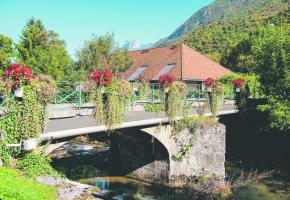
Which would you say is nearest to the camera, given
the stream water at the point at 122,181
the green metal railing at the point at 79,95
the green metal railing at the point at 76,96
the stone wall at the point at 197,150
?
the green metal railing at the point at 76,96

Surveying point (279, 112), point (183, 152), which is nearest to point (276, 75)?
point (279, 112)

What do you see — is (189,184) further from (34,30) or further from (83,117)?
(34,30)

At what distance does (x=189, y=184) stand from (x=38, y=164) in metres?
9.79

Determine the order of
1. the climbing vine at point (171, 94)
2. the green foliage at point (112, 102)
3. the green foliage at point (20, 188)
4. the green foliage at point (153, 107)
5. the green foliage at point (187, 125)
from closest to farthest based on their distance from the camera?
1. the green foliage at point (20, 188)
2. the green foliage at point (112, 102)
3. the climbing vine at point (171, 94)
4. the green foliage at point (153, 107)
5. the green foliage at point (187, 125)

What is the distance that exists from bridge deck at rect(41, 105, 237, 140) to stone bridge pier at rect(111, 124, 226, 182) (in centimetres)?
84

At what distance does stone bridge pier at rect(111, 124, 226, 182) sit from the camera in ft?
61.3

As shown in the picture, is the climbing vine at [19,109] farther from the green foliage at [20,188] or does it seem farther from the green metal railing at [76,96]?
the green foliage at [20,188]

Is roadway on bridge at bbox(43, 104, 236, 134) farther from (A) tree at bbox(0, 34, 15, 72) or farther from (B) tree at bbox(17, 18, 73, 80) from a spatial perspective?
(B) tree at bbox(17, 18, 73, 80)

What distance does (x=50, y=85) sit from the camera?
1126cm

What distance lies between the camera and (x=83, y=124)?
13562 millimetres

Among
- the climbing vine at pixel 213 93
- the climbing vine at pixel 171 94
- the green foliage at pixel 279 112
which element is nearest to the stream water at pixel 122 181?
the green foliage at pixel 279 112

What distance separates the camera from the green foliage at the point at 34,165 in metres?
10.8

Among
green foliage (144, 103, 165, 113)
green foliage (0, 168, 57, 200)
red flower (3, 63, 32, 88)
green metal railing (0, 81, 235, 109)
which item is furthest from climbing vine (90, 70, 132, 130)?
green foliage (144, 103, 165, 113)

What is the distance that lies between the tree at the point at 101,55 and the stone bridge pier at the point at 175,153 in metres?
17.0
